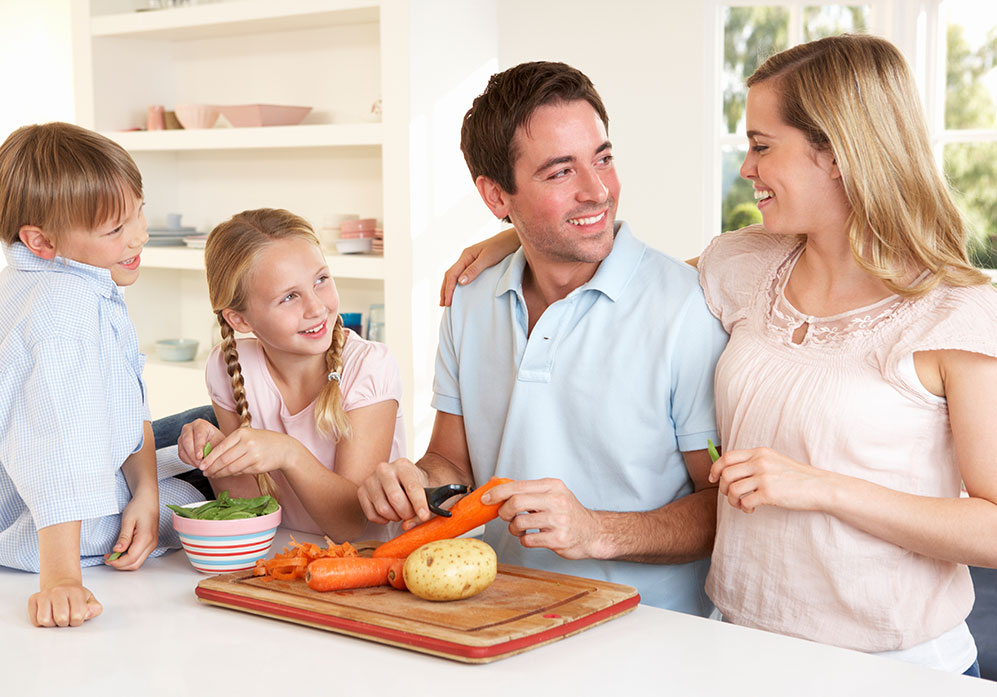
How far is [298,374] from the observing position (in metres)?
2.15

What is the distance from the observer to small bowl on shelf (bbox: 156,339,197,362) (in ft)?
17.7

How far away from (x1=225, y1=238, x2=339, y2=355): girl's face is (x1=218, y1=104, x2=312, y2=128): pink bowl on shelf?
2913 mm

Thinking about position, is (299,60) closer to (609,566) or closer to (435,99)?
(435,99)

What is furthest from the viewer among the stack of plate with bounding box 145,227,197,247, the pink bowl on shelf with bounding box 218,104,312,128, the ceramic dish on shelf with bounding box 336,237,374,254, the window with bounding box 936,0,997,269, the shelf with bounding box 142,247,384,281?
the stack of plate with bounding box 145,227,197,247

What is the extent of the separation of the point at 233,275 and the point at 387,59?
95.4 inches

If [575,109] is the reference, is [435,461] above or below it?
below

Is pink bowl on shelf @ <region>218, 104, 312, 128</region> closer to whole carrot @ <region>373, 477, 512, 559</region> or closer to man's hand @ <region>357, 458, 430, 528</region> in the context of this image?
man's hand @ <region>357, 458, 430, 528</region>

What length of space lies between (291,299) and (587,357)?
0.58 metres

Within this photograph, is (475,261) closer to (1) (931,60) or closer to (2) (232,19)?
(1) (931,60)

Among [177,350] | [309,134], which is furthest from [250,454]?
[177,350]

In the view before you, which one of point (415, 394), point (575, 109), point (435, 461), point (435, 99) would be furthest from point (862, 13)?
point (435, 461)

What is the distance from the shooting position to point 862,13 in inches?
165

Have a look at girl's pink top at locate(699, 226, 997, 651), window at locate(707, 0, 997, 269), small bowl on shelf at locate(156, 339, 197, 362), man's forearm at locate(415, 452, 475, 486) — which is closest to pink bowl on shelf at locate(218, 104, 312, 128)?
small bowl on shelf at locate(156, 339, 197, 362)

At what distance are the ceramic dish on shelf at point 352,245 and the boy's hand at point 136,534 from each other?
2904 mm
